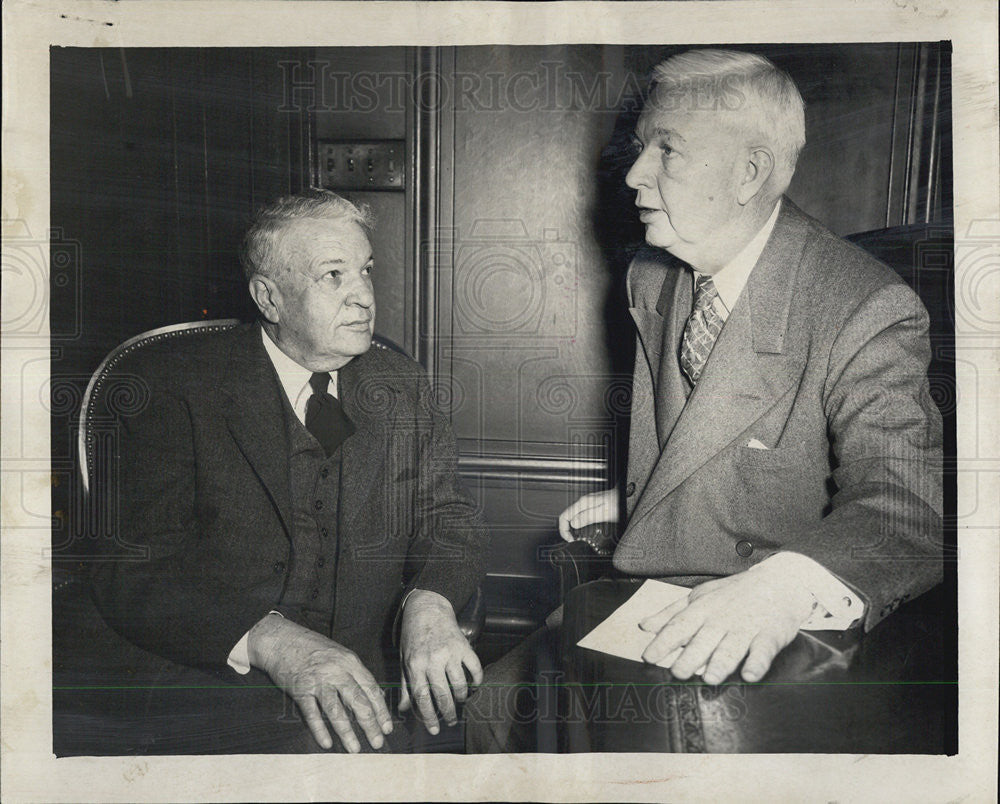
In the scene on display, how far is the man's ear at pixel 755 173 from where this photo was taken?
52.0 inches

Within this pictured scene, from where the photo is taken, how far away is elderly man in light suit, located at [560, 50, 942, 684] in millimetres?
1275

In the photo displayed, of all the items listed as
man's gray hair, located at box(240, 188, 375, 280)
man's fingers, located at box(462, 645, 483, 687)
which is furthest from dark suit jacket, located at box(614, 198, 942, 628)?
man's gray hair, located at box(240, 188, 375, 280)

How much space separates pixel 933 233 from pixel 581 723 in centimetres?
95

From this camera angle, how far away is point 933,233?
4.49ft

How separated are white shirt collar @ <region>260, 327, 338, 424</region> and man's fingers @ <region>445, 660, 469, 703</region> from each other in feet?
1.47

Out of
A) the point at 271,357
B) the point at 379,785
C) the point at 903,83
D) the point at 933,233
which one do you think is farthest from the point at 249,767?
the point at 903,83

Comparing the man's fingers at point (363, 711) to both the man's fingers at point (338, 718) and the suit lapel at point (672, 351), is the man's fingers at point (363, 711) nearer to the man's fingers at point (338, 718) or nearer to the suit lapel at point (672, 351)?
the man's fingers at point (338, 718)

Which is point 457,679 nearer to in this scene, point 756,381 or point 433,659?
point 433,659

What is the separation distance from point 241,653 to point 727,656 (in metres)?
0.73

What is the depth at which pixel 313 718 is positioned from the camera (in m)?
1.35

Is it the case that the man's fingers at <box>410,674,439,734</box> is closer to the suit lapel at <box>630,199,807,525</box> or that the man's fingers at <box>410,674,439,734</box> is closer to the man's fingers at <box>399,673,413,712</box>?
the man's fingers at <box>399,673,413,712</box>

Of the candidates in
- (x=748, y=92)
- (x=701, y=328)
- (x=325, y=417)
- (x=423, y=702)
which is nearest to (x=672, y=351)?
(x=701, y=328)

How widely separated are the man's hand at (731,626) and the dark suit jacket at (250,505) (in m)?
0.33

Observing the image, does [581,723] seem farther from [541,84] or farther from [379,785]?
[541,84]
